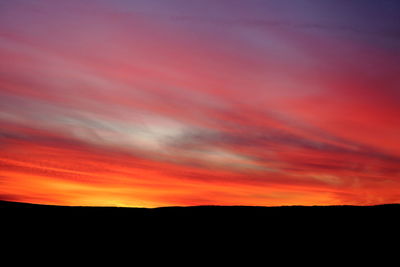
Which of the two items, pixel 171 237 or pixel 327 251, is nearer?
pixel 327 251

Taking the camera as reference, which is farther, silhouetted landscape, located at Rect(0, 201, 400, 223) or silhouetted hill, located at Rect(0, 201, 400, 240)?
silhouetted landscape, located at Rect(0, 201, 400, 223)

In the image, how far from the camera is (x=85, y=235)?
30.0 feet

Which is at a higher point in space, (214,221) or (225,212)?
(225,212)

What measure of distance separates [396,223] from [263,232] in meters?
2.73

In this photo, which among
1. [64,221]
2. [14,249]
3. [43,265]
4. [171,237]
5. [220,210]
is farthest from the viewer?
[220,210]

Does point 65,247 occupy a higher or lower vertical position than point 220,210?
lower

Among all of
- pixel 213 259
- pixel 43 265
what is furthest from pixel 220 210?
pixel 43 265

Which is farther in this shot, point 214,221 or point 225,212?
point 225,212

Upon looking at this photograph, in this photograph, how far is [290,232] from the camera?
362 inches

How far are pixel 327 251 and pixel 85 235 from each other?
476 centimetres

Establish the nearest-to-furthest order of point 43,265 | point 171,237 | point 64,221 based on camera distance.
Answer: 1. point 43,265
2. point 171,237
3. point 64,221

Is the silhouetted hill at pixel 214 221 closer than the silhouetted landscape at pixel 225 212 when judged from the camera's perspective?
Yes

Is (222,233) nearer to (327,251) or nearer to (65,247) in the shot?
(327,251)

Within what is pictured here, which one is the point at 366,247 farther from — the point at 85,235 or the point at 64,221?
the point at 64,221
